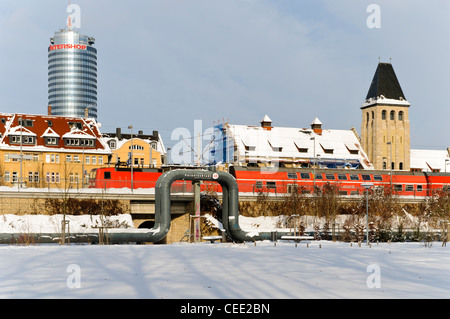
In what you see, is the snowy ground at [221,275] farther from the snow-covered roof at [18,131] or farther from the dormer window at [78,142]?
the dormer window at [78,142]

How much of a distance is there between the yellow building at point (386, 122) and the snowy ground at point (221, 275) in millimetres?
75391

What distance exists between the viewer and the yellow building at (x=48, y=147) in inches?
3007

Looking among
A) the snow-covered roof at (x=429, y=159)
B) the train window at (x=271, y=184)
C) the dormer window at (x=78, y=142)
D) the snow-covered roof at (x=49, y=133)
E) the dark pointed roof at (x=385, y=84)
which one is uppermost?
the dark pointed roof at (x=385, y=84)

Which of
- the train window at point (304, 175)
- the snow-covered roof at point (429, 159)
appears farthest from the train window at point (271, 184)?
the snow-covered roof at point (429, 159)

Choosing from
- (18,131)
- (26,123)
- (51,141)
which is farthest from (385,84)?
(18,131)

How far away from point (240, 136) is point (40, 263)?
65.4 meters

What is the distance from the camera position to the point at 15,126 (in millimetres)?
78062

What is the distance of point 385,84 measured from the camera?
97.2 m

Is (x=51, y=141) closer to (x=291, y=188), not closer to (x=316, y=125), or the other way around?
(x=291, y=188)

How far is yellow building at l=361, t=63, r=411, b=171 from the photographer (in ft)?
310

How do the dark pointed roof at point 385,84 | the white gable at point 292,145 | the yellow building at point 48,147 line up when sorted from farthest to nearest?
the dark pointed roof at point 385,84 → the white gable at point 292,145 → the yellow building at point 48,147

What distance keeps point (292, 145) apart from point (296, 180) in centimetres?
3036

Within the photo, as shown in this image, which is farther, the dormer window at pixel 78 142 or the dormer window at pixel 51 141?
the dormer window at pixel 78 142
